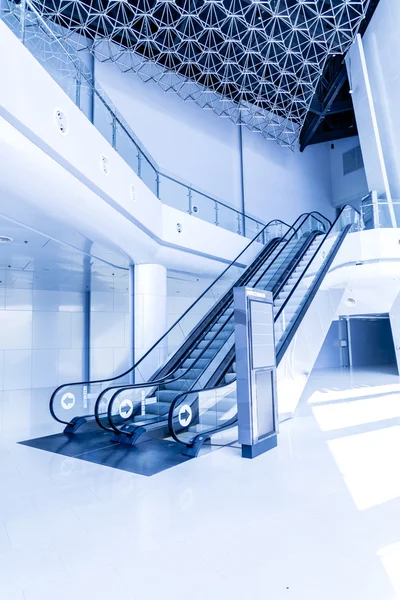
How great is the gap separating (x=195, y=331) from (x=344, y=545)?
704 centimetres

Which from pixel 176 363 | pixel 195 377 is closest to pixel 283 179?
pixel 176 363

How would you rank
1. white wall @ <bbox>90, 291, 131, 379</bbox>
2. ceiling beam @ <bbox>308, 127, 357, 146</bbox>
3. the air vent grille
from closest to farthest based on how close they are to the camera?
white wall @ <bbox>90, 291, 131, 379</bbox>, ceiling beam @ <bbox>308, 127, 357, 146</bbox>, the air vent grille

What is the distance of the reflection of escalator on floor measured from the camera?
6.79 meters

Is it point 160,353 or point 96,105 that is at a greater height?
point 96,105

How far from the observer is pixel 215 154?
19.1 meters

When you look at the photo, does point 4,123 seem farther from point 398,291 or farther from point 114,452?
point 398,291

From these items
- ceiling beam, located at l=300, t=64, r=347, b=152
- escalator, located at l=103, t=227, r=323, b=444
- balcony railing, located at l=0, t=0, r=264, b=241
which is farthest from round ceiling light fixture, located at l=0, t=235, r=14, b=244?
ceiling beam, located at l=300, t=64, r=347, b=152

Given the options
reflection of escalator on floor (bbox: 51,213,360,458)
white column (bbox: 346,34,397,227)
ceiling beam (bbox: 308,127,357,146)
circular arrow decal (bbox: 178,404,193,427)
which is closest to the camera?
circular arrow decal (bbox: 178,404,193,427)

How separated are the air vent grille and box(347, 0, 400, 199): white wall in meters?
8.92

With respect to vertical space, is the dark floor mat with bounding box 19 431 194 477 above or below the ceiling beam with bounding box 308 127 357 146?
below

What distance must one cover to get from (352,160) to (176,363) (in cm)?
2118

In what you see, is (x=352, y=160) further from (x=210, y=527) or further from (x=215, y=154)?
(x=210, y=527)

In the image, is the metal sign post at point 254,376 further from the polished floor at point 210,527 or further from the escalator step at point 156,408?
the escalator step at point 156,408

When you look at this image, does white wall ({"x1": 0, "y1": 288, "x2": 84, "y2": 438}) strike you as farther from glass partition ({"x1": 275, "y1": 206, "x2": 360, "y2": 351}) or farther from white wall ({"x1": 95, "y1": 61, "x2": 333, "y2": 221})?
glass partition ({"x1": 275, "y1": 206, "x2": 360, "y2": 351})
